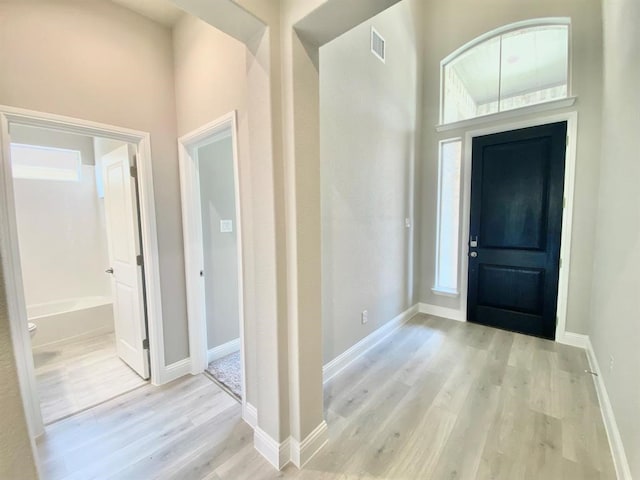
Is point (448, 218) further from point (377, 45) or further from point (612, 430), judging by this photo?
point (612, 430)

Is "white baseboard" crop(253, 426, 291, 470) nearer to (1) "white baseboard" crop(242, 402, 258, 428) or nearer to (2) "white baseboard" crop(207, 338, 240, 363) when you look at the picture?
(1) "white baseboard" crop(242, 402, 258, 428)

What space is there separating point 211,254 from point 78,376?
5.16 feet

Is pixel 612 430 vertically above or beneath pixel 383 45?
beneath

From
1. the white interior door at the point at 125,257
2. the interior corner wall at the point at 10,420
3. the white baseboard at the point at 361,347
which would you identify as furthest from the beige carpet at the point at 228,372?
the interior corner wall at the point at 10,420

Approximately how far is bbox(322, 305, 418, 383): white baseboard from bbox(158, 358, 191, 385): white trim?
125cm

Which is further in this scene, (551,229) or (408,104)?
(408,104)

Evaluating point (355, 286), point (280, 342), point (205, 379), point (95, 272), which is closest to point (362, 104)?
point (355, 286)

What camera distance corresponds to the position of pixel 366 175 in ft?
8.75

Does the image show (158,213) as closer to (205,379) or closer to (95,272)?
(205,379)

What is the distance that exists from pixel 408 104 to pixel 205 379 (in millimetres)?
3732

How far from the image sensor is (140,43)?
2100 millimetres

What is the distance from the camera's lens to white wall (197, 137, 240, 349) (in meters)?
2.62

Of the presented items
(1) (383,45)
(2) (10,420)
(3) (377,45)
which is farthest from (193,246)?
(1) (383,45)

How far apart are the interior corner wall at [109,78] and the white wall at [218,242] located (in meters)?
0.29
